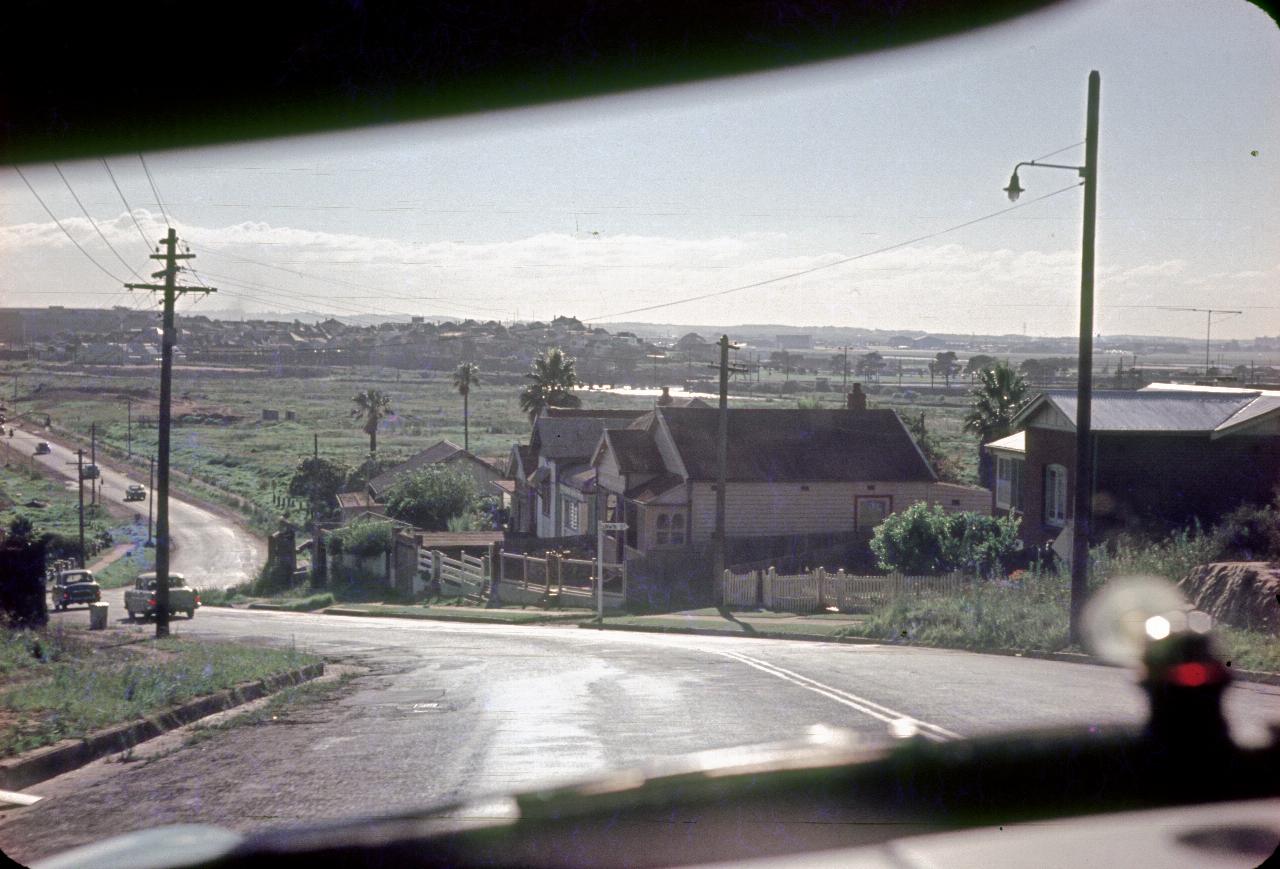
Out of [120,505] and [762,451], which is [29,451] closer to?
[120,505]

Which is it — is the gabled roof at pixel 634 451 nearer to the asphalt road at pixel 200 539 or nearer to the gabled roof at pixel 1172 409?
the gabled roof at pixel 1172 409

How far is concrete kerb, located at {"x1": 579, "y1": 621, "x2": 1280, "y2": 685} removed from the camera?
12.4 m

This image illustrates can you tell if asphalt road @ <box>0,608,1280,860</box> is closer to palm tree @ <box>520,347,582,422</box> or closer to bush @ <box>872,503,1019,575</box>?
bush @ <box>872,503,1019,575</box>

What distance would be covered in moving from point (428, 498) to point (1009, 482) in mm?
28039

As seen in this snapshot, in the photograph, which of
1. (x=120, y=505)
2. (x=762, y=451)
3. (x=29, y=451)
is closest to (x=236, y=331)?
(x=120, y=505)

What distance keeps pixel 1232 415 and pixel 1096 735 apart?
2242 centimetres

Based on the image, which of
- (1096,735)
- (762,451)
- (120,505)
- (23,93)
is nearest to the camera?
(1096,735)

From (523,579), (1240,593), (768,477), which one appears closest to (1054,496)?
(768,477)

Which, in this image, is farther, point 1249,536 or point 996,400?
point 996,400

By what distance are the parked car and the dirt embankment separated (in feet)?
111

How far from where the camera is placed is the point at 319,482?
6362 cm

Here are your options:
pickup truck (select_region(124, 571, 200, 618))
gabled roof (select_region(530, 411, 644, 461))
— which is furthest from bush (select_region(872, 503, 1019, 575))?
pickup truck (select_region(124, 571, 200, 618))

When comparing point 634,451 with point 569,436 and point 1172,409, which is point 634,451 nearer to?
point 569,436

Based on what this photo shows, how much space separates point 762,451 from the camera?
40531 millimetres
